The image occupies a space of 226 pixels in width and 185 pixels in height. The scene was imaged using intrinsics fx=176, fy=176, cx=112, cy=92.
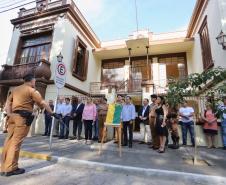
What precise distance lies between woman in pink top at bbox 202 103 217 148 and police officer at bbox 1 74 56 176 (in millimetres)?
6065

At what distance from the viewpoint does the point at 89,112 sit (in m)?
7.07

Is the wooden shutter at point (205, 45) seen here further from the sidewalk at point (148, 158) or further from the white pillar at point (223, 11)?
the sidewalk at point (148, 158)

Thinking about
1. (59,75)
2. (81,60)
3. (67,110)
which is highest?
(81,60)

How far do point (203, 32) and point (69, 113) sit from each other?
9.48 meters

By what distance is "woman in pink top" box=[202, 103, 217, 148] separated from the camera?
6.79 metres

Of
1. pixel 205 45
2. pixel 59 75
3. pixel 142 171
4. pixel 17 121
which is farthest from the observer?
pixel 205 45

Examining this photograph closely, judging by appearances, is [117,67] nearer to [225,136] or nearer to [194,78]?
[225,136]

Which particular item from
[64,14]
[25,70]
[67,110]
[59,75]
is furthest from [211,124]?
[64,14]

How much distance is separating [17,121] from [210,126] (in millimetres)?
6650

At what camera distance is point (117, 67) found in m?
15.8

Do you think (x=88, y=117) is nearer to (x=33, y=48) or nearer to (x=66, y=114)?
(x=66, y=114)

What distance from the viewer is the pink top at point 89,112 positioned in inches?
276

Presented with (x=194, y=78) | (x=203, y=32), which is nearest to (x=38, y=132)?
(x=194, y=78)

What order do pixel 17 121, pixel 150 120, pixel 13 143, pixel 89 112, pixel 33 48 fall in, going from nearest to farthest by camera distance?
pixel 13 143
pixel 17 121
pixel 150 120
pixel 89 112
pixel 33 48
